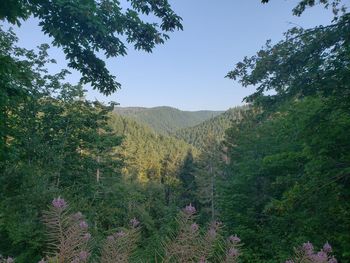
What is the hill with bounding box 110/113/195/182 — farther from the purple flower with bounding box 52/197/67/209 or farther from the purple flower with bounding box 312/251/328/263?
the purple flower with bounding box 312/251/328/263

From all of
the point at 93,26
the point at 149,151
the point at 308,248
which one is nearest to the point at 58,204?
the point at 308,248

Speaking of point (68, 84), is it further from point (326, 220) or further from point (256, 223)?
point (326, 220)

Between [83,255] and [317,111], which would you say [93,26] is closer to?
[83,255]

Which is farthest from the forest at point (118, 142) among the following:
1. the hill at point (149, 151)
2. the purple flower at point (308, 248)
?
the hill at point (149, 151)

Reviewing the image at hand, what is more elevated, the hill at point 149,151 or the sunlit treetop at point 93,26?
the sunlit treetop at point 93,26

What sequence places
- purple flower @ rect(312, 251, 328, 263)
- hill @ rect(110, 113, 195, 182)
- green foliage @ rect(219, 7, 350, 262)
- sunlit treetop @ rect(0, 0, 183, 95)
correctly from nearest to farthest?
purple flower @ rect(312, 251, 328, 263) → sunlit treetop @ rect(0, 0, 183, 95) → green foliage @ rect(219, 7, 350, 262) → hill @ rect(110, 113, 195, 182)

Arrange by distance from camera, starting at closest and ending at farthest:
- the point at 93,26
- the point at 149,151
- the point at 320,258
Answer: the point at 320,258
the point at 93,26
the point at 149,151

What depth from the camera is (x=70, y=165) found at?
21.7m

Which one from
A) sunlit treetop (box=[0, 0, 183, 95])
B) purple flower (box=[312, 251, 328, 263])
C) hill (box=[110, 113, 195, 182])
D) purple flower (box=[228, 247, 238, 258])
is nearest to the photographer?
purple flower (box=[312, 251, 328, 263])

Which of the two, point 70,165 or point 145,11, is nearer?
point 145,11

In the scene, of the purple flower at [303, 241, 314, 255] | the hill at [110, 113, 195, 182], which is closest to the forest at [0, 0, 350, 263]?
the purple flower at [303, 241, 314, 255]

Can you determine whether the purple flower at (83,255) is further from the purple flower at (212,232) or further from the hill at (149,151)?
the hill at (149,151)

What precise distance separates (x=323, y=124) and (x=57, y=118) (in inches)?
563

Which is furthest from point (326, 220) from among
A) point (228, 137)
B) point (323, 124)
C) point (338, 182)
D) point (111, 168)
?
point (228, 137)
